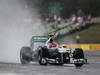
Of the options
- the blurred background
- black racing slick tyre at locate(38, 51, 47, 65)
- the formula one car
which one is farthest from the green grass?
black racing slick tyre at locate(38, 51, 47, 65)

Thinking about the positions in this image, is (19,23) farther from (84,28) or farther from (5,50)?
(84,28)

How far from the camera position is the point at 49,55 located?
834 inches

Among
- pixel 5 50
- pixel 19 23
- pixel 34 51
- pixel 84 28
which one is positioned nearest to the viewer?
pixel 34 51

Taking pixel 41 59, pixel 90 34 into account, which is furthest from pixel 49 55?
pixel 90 34

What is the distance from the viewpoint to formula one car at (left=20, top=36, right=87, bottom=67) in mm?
20234

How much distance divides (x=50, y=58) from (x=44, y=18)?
42.4 m

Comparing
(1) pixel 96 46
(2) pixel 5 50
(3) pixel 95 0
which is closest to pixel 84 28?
(3) pixel 95 0

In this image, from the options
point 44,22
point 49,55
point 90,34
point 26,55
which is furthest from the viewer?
point 90,34

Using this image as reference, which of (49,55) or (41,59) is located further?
(41,59)

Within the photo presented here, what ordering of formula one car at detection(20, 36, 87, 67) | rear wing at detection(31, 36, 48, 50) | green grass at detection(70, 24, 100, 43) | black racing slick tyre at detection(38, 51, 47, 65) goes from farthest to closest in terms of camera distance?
green grass at detection(70, 24, 100, 43)
rear wing at detection(31, 36, 48, 50)
black racing slick tyre at detection(38, 51, 47, 65)
formula one car at detection(20, 36, 87, 67)

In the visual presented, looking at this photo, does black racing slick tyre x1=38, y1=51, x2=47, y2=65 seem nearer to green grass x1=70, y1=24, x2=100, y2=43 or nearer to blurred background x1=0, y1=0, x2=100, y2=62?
blurred background x1=0, y1=0, x2=100, y2=62

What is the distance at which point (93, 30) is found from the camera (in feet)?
219

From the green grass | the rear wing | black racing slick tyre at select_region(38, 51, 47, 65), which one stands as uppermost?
the green grass

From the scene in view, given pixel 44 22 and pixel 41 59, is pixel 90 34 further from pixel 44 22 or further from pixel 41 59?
pixel 41 59
